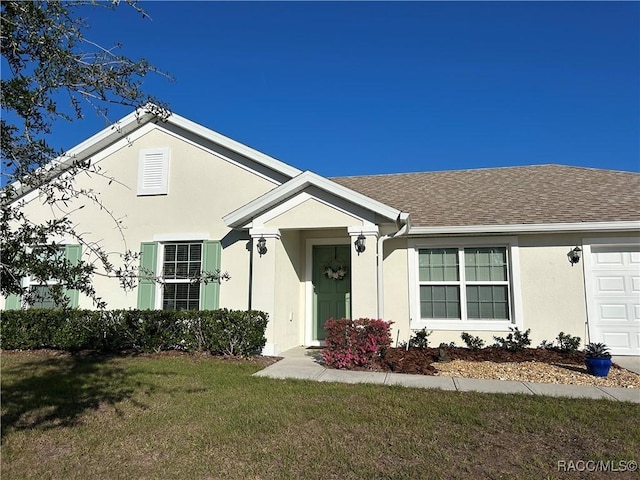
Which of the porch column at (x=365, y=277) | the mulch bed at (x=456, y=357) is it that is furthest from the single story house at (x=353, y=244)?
the mulch bed at (x=456, y=357)

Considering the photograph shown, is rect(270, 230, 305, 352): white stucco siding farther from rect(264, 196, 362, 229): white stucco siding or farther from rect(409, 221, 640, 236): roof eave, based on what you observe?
rect(409, 221, 640, 236): roof eave

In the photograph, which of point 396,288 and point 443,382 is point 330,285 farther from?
point 443,382

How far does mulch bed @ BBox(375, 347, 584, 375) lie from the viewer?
743 cm

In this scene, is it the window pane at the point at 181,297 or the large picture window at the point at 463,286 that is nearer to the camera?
the large picture window at the point at 463,286

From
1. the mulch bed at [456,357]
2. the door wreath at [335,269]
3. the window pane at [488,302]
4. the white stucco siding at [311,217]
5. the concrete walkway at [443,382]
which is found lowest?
the concrete walkway at [443,382]

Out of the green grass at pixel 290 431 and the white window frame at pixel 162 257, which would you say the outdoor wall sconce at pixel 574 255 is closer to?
the green grass at pixel 290 431

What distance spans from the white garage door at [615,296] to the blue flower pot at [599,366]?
216 cm

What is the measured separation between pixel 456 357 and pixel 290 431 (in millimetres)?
5180

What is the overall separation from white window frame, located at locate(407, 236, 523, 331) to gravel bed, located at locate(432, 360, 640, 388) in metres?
1.27

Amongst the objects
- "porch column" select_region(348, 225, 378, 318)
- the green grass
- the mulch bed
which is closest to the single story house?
"porch column" select_region(348, 225, 378, 318)

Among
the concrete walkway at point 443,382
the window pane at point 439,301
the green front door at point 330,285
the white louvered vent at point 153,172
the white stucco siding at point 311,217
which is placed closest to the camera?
the concrete walkway at point 443,382

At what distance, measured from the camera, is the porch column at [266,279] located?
29.1 feet

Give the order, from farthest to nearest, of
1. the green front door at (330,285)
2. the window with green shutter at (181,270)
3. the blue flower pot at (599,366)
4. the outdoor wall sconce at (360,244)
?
the green front door at (330,285)
the window with green shutter at (181,270)
the outdoor wall sconce at (360,244)
the blue flower pot at (599,366)

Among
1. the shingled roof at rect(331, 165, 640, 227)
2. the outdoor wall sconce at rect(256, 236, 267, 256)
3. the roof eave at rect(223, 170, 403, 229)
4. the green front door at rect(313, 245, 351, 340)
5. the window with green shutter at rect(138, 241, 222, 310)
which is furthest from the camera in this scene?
the green front door at rect(313, 245, 351, 340)
